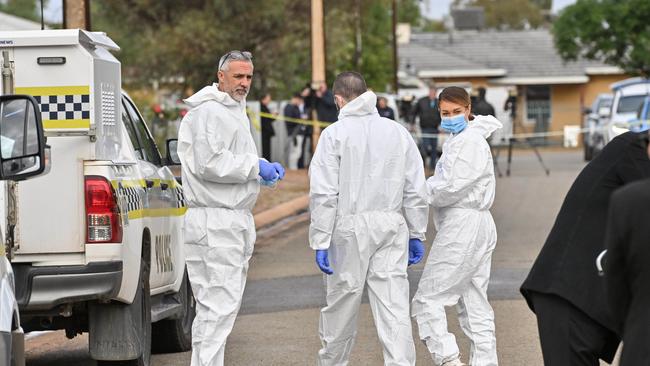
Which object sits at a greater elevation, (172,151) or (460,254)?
(172,151)

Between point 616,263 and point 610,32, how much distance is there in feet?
159

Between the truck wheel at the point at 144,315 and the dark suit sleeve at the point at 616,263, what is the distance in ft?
13.7

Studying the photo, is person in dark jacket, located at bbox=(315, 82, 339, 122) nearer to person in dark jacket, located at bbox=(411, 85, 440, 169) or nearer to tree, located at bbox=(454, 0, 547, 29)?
person in dark jacket, located at bbox=(411, 85, 440, 169)

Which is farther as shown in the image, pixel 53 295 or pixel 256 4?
pixel 256 4

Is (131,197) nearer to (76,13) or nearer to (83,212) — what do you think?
(83,212)

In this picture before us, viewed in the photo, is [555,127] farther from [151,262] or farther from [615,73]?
[151,262]

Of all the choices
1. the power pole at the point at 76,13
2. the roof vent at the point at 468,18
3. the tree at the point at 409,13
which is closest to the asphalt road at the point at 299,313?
the power pole at the point at 76,13

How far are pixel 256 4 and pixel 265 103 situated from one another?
643 centimetres

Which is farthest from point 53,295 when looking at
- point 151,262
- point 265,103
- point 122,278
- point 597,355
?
point 265,103

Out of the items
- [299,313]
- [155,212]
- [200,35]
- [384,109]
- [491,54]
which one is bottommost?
[491,54]

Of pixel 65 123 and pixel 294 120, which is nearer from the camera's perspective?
pixel 65 123

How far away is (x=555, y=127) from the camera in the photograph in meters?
65.8

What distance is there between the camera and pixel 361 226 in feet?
28.5

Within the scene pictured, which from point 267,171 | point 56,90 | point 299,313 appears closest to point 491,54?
point 299,313
